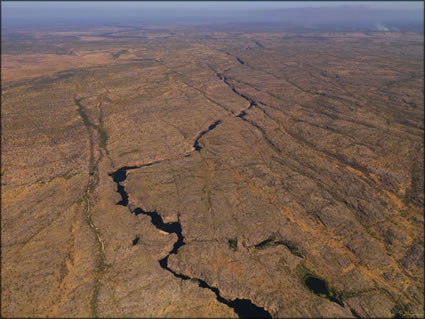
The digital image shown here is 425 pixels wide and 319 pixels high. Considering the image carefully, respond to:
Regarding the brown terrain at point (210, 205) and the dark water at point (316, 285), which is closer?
the brown terrain at point (210, 205)

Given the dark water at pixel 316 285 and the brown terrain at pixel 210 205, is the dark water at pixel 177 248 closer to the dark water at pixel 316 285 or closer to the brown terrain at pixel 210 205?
the brown terrain at pixel 210 205

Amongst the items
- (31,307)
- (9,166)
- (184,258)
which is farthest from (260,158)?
(9,166)

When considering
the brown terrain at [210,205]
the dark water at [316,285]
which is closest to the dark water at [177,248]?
the brown terrain at [210,205]

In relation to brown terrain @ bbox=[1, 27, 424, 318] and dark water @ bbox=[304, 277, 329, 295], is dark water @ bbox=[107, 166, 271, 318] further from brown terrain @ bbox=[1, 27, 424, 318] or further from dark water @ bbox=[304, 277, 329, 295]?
dark water @ bbox=[304, 277, 329, 295]

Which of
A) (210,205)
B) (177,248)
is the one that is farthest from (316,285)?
(210,205)

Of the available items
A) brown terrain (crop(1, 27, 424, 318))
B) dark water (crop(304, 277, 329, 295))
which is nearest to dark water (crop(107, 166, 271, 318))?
brown terrain (crop(1, 27, 424, 318))
